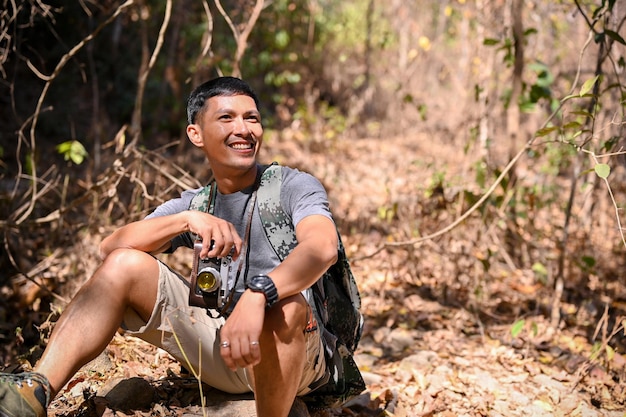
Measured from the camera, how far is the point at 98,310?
6.95 feet

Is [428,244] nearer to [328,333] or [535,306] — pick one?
[535,306]

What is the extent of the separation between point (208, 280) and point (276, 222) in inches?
13.6

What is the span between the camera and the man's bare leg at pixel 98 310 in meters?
2.05

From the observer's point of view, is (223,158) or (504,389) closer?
(223,158)

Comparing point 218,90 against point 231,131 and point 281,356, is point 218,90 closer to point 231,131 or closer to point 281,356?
point 231,131

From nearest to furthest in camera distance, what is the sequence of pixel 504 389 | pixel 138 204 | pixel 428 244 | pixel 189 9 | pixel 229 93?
1. pixel 229 93
2. pixel 504 389
3. pixel 138 204
4. pixel 428 244
5. pixel 189 9

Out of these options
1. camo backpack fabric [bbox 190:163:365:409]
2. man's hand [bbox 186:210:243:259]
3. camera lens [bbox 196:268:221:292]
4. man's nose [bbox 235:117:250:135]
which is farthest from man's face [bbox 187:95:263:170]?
camera lens [bbox 196:268:221:292]

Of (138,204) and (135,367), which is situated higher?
(138,204)

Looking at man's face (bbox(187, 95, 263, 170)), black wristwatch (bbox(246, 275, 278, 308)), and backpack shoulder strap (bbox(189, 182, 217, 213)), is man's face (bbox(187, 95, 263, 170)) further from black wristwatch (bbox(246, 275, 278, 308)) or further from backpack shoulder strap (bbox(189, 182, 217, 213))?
black wristwatch (bbox(246, 275, 278, 308))

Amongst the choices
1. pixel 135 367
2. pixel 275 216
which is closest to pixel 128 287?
pixel 275 216

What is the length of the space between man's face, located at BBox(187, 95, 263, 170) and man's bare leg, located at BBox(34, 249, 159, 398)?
0.53 meters

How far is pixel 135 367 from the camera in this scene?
3.03 m

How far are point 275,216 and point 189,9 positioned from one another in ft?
21.9

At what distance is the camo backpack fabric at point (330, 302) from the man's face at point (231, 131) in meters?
0.12
